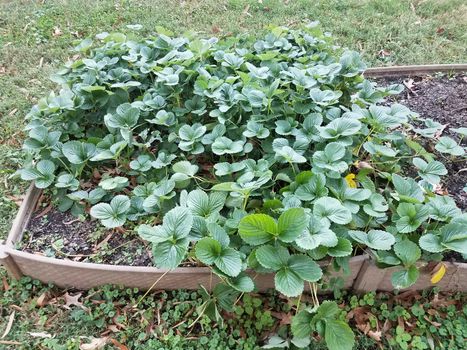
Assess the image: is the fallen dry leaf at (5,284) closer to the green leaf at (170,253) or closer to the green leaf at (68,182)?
the green leaf at (68,182)

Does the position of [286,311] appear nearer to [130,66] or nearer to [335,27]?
[130,66]

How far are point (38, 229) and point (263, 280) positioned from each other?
4.27ft

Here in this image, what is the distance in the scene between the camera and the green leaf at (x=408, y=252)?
1835mm

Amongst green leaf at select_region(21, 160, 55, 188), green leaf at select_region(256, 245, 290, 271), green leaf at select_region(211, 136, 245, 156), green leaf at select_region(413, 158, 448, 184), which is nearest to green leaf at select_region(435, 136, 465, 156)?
green leaf at select_region(413, 158, 448, 184)

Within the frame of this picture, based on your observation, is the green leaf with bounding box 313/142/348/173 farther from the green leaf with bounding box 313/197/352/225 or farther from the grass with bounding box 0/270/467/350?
the grass with bounding box 0/270/467/350

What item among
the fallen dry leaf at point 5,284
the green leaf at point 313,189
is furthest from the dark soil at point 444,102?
the fallen dry leaf at point 5,284

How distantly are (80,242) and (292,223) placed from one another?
123 centimetres

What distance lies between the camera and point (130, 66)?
2.87 metres

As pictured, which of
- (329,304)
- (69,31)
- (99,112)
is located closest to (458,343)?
(329,304)

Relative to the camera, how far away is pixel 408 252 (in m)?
1.84

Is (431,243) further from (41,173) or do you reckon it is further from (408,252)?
(41,173)

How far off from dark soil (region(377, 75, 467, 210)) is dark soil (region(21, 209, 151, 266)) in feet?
6.20

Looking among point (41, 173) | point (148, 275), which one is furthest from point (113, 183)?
point (148, 275)

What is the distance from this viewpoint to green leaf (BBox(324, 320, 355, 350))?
65.8 inches
